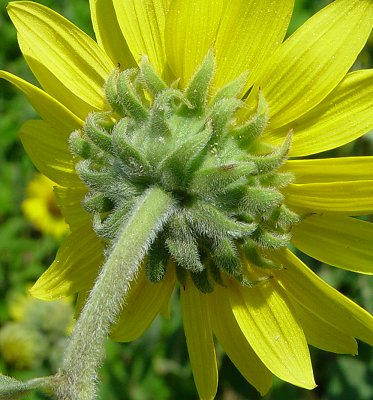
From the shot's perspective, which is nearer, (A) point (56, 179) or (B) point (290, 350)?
(B) point (290, 350)

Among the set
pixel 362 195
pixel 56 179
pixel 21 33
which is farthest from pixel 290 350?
pixel 21 33

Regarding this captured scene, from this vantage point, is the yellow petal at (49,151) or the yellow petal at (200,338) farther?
the yellow petal at (49,151)

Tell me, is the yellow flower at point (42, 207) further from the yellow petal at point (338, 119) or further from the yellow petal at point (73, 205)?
the yellow petal at point (338, 119)

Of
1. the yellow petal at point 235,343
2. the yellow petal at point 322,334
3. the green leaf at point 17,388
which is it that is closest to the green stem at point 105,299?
Result: the green leaf at point 17,388

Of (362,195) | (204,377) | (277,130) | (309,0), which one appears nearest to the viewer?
(362,195)

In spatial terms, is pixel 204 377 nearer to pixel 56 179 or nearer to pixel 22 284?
pixel 56 179

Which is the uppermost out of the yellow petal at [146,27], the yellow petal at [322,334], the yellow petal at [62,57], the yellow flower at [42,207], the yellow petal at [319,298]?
the yellow petal at [146,27]

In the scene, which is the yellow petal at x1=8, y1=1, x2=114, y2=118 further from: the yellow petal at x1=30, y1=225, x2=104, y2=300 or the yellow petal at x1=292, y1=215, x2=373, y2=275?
the yellow petal at x1=292, y1=215, x2=373, y2=275

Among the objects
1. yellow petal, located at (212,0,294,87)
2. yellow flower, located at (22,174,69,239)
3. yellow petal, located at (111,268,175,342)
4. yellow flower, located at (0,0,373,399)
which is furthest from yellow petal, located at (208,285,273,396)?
yellow flower, located at (22,174,69,239)
